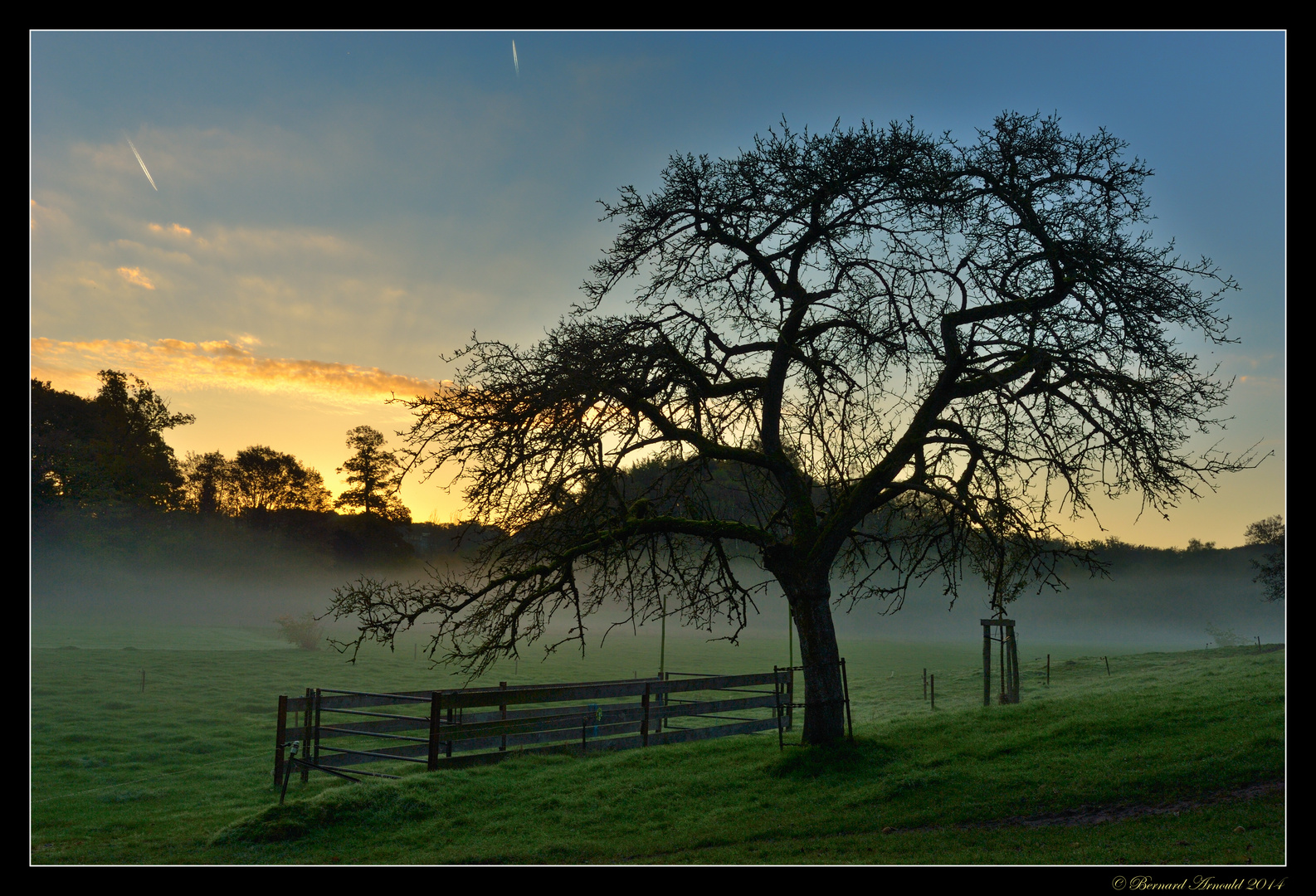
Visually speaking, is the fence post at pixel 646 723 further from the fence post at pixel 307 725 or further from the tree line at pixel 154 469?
the tree line at pixel 154 469

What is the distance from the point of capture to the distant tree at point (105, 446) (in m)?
55.0

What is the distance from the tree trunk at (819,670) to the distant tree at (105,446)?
55.4m

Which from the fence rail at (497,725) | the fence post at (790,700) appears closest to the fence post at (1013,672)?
the fence post at (790,700)

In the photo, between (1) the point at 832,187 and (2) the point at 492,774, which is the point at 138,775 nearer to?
(2) the point at 492,774

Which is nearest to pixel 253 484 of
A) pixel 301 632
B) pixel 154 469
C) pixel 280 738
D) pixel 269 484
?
pixel 269 484

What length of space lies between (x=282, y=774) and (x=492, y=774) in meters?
4.59

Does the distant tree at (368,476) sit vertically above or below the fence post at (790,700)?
above

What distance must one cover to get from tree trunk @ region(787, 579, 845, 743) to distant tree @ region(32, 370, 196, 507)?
5538cm

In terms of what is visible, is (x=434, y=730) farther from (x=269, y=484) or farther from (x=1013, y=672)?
(x=269, y=484)

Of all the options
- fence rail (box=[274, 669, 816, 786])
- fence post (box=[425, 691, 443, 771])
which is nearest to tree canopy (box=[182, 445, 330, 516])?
fence rail (box=[274, 669, 816, 786])

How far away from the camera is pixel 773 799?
1163cm

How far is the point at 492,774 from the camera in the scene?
13328 millimetres

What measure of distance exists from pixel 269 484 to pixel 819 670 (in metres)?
77.8
